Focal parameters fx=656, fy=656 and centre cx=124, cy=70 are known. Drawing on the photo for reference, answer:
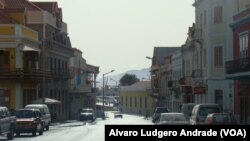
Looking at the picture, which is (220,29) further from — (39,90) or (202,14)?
(39,90)

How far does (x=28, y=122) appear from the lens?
44.4 meters

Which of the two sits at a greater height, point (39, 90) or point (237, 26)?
point (237, 26)

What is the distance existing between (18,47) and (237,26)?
71.1ft

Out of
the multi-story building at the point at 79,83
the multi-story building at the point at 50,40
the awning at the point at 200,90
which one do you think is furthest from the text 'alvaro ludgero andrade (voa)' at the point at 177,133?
the multi-story building at the point at 79,83

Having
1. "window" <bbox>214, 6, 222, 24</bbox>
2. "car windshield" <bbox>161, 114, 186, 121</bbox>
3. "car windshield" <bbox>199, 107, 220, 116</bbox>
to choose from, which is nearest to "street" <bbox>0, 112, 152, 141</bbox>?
"car windshield" <bbox>161, 114, 186, 121</bbox>

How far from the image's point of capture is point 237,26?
51094 mm

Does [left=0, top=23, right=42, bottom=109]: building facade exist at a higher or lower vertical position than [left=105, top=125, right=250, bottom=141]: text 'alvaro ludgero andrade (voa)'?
higher

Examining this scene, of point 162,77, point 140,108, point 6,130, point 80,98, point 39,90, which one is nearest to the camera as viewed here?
point 6,130

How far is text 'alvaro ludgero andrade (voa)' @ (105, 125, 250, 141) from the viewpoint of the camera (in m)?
10.8

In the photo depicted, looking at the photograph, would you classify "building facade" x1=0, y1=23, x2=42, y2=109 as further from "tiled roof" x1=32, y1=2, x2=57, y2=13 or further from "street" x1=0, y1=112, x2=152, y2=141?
"tiled roof" x1=32, y1=2, x2=57, y2=13

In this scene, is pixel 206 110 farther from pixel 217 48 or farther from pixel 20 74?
pixel 20 74

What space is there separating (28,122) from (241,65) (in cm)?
1507

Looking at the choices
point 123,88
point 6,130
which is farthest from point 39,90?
point 123,88

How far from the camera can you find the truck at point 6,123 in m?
37.1
